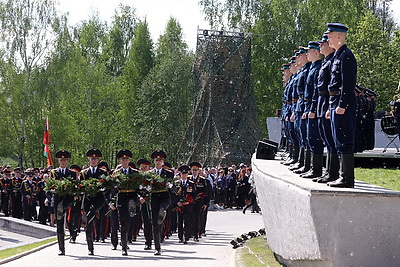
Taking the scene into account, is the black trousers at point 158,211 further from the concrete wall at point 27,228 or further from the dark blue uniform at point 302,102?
the concrete wall at point 27,228

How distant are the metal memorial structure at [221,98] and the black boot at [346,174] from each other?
120 feet

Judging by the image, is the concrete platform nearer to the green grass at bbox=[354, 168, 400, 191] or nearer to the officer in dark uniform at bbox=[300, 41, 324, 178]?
the officer in dark uniform at bbox=[300, 41, 324, 178]

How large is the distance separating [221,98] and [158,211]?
30648 millimetres

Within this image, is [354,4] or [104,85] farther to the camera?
[104,85]

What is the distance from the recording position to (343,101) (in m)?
8.62

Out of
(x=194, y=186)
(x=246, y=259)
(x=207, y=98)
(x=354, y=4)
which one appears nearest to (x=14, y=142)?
(x=207, y=98)

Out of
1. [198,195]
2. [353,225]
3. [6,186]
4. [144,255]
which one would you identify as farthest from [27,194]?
[353,225]

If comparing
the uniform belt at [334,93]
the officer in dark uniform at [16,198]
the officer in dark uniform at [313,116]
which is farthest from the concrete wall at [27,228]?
the uniform belt at [334,93]

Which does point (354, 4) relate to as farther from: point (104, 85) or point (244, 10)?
point (104, 85)

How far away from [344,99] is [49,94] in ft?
157

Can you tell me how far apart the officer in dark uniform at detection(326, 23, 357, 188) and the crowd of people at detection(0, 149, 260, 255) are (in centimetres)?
735

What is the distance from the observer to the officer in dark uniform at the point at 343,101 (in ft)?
28.2

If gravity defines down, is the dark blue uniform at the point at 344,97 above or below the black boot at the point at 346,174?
above

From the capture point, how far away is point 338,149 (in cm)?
876
